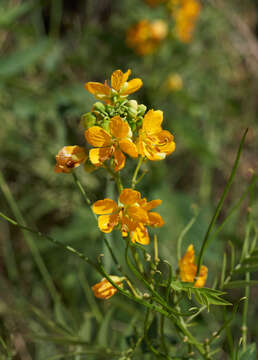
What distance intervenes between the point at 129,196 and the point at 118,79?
0.88 ft

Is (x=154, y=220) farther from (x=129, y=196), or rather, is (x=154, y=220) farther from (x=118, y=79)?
(x=118, y=79)

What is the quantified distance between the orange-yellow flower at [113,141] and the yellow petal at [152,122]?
0.13 feet

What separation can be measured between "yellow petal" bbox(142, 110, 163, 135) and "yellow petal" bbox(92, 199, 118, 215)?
172mm

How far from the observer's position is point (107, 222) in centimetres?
81

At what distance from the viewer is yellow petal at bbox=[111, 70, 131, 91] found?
0.85 metres

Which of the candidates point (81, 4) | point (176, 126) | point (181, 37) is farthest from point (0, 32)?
point (176, 126)

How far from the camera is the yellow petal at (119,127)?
0.79 meters

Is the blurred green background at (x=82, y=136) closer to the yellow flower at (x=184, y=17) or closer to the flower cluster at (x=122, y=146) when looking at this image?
the yellow flower at (x=184, y=17)

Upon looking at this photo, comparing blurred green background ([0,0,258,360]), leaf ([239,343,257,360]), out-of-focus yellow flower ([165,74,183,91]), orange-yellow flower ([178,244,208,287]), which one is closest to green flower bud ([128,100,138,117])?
orange-yellow flower ([178,244,208,287])

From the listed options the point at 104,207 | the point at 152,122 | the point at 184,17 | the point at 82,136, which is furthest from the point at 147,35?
the point at 104,207

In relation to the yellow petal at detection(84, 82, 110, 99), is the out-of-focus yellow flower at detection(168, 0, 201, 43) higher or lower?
higher

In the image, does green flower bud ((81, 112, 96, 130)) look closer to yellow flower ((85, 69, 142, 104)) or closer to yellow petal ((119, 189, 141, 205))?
yellow flower ((85, 69, 142, 104))

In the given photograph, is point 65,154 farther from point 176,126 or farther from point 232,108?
point 232,108

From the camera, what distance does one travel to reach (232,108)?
2.86 m
